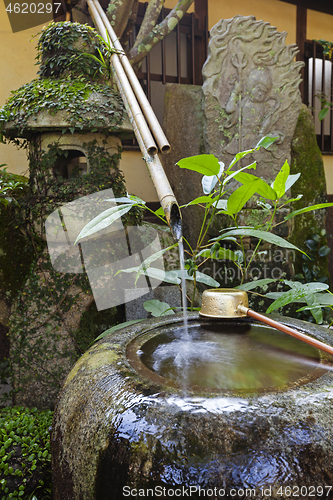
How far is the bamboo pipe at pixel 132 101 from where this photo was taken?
1674 mm

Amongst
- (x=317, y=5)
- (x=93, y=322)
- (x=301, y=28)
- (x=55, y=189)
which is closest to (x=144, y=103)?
(x=55, y=189)

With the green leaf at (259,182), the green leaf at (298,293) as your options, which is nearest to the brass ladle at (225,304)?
the green leaf at (298,293)

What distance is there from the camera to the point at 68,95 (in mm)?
2830

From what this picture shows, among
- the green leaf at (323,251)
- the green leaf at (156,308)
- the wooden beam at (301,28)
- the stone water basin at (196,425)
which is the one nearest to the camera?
the stone water basin at (196,425)

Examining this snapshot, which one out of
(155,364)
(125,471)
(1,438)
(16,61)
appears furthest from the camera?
(16,61)

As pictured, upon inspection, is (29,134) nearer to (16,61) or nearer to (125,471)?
(16,61)

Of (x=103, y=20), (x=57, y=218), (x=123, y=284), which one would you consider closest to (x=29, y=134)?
(x=57, y=218)

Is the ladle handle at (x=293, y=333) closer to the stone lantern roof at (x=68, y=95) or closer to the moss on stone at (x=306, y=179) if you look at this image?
the stone lantern roof at (x=68, y=95)

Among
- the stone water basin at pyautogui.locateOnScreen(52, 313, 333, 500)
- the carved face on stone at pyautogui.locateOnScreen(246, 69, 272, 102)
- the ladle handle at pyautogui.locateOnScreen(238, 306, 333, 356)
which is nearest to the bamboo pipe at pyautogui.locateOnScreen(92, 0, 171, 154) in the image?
the ladle handle at pyautogui.locateOnScreen(238, 306, 333, 356)

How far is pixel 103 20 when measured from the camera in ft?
10.5

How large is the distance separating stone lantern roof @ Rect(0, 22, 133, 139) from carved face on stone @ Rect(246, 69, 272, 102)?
165 centimetres

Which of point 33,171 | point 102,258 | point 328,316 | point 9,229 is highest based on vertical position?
point 33,171

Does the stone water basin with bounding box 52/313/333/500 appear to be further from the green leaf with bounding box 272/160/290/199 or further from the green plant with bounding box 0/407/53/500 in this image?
the green plant with bounding box 0/407/53/500

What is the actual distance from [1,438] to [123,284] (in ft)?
4.45
